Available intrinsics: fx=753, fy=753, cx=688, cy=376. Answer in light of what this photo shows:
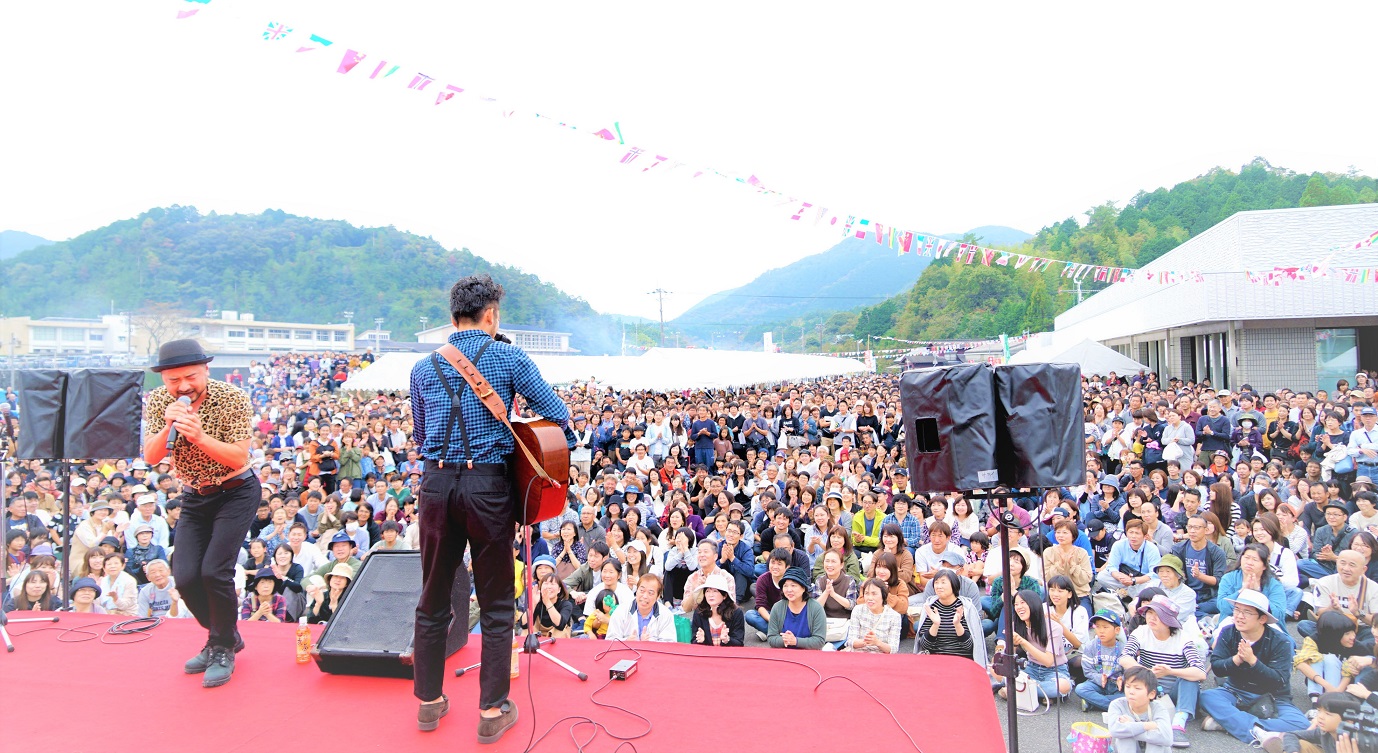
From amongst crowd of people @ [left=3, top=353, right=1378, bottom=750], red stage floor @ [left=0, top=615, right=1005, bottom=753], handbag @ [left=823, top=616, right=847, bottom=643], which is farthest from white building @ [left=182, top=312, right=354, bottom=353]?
red stage floor @ [left=0, top=615, right=1005, bottom=753]

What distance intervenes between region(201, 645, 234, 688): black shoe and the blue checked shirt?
50.2 inches

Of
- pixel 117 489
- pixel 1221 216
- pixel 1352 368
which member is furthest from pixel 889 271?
pixel 117 489

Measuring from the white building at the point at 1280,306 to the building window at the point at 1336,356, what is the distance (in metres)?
0.02

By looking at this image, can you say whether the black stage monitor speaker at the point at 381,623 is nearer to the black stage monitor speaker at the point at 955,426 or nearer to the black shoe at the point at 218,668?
the black shoe at the point at 218,668

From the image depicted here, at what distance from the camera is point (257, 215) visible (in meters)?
65.1

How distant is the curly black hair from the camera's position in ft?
8.04

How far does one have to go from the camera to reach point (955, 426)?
2.50 m

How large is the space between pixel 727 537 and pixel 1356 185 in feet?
172

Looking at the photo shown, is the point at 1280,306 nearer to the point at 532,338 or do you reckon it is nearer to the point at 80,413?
the point at 80,413

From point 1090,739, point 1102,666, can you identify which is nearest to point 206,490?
point 1090,739

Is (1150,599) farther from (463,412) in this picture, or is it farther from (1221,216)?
(1221,216)

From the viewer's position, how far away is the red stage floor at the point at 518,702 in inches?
91.1

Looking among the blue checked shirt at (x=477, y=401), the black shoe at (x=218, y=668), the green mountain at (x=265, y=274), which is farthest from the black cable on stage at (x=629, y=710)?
the green mountain at (x=265, y=274)

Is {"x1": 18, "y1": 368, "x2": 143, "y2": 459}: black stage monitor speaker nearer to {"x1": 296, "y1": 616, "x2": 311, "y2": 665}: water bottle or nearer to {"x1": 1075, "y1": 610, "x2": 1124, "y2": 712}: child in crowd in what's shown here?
{"x1": 296, "y1": 616, "x2": 311, "y2": 665}: water bottle
